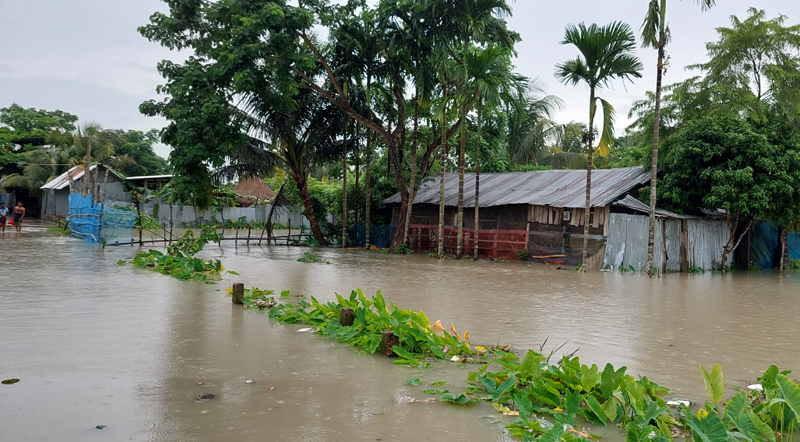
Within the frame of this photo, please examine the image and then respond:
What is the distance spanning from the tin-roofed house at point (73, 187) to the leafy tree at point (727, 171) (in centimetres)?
2591

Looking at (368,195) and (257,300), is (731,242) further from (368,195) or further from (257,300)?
(257,300)

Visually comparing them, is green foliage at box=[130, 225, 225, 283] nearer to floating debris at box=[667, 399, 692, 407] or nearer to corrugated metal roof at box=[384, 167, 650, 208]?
floating debris at box=[667, 399, 692, 407]

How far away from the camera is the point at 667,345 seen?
7.38m

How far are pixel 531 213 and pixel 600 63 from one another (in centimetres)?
559

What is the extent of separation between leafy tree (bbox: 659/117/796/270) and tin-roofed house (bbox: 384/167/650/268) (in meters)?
1.24

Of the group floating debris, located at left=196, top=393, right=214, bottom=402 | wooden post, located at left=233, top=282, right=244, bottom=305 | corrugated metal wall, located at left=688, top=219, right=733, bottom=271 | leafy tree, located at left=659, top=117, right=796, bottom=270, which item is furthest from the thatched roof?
floating debris, located at left=196, top=393, right=214, bottom=402

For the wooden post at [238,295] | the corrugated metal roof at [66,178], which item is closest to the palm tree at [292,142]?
the corrugated metal roof at [66,178]

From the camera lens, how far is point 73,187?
1174 inches

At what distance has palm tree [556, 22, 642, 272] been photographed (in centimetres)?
1634

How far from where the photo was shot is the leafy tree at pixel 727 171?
17203 mm

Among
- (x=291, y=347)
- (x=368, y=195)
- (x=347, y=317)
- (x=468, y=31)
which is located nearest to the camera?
(x=291, y=347)

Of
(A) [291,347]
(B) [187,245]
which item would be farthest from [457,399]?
(B) [187,245]

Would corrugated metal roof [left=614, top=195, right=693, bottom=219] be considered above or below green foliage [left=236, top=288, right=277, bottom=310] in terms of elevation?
above

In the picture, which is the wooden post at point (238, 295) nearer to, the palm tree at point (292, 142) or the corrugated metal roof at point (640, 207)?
the corrugated metal roof at point (640, 207)
